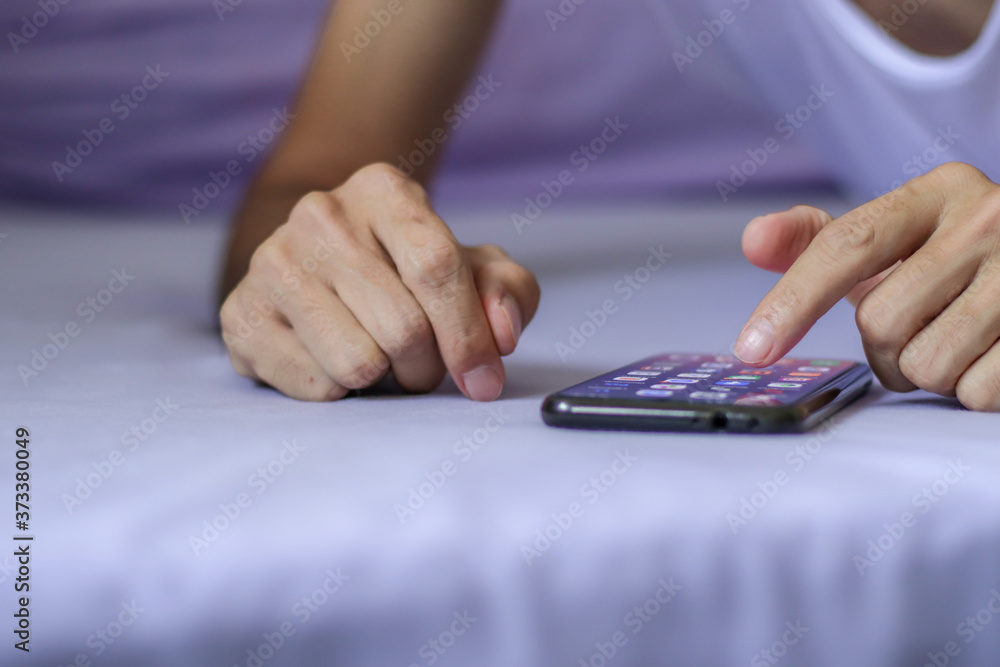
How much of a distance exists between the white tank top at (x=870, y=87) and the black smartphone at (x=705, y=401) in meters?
0.41

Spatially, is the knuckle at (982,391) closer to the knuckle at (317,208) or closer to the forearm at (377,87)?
the knuckle at (317,208)

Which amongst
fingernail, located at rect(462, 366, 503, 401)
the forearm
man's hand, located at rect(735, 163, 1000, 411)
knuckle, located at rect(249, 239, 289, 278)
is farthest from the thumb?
the forearm

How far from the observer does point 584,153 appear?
179 cm

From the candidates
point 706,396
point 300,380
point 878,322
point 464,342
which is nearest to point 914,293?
point 878,322

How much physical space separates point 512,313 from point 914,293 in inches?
8.3

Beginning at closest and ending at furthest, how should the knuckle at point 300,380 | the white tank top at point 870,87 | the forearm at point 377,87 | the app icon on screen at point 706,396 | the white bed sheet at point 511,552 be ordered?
1. the white bed sheet at point 511,552
2. the app icon on screen at point 706,396
3. the knuckle at point 300,380
4. the white tank top at point 870,87
5. the forearm at point 377,87

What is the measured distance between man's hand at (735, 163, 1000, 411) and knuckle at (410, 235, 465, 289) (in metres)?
0.16

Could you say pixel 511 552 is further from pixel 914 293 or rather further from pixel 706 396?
pixel 914 293

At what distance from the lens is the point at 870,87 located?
3.04ft

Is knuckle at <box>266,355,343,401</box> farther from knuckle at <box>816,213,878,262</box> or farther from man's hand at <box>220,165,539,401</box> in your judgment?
knuckle at <box>816,213,878,262</box>

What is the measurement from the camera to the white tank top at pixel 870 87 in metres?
0.83

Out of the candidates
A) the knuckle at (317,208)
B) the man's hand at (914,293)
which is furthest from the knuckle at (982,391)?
the knuckle at (317,208)

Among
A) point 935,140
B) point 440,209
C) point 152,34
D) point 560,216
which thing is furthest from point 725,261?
point 152,34

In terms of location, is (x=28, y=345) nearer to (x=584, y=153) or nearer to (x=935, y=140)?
(x=935, y=140)
